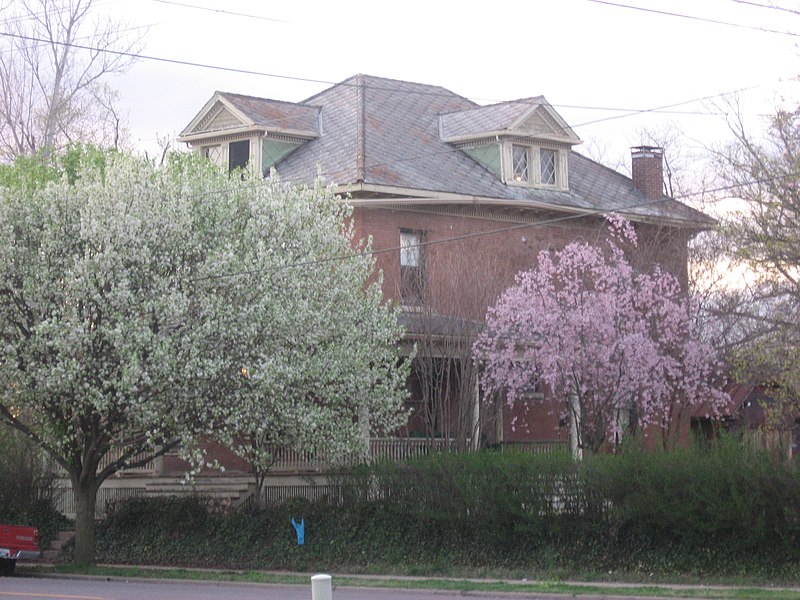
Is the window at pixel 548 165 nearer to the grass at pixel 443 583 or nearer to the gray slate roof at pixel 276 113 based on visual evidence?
the gray slate roof at pixel 276 113

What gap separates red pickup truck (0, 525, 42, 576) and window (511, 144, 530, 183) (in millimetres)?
17385

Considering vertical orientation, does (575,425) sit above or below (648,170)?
below

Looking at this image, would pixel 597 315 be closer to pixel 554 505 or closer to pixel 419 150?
pixel 554 505

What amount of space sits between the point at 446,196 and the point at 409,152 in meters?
2.46

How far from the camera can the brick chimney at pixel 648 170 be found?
128 ft

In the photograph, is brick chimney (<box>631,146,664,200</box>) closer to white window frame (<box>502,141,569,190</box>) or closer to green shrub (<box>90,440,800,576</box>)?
white window frame (<box>502,141,569,190</box>)

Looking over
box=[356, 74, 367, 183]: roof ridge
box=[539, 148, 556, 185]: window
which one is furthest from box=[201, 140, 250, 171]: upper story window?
box=[539, 148, 556, 185]: window

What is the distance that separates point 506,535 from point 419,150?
49.0 ft

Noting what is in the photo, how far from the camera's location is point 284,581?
2225 cm

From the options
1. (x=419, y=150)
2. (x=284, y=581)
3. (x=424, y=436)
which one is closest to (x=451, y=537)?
(x=284, y=581)

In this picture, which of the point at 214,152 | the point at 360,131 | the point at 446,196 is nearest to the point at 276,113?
the point at 214,152

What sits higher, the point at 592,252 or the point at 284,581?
the point at 592,252

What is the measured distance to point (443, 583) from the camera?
20625 mm

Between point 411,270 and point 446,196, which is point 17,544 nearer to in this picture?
point 411,270
